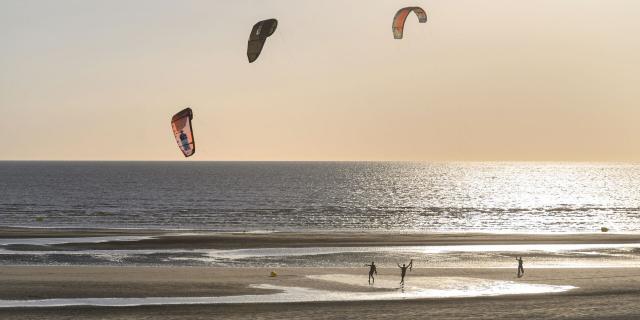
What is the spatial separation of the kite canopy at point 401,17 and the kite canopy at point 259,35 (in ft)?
24.3

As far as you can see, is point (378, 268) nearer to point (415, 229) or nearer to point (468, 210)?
point (415, 229)

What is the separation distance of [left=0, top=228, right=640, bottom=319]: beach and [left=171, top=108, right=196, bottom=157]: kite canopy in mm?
5332

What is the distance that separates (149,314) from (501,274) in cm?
1679

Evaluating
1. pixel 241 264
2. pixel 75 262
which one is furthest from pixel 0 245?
pixel 241 264

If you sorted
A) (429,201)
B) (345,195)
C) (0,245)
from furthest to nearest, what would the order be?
1. (345,195)
2. (429,201)
3. (0,245)

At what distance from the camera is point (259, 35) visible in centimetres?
3741

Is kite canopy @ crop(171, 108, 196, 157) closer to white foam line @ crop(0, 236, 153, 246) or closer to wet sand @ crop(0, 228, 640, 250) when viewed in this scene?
wet sand @ crop(0, 228, 640, 250)

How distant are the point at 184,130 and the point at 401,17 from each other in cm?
1219

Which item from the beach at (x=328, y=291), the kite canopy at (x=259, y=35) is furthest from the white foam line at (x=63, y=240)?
the kite canopy at (x=259, y=35)

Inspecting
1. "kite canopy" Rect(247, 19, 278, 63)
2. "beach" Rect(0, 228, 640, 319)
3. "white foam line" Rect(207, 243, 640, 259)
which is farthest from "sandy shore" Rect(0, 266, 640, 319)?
"kite canopy" Rect(247, 19, 278, 63)

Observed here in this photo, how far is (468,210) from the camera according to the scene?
10469 cm

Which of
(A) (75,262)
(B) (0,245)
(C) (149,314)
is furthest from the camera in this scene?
(B) (0,245)

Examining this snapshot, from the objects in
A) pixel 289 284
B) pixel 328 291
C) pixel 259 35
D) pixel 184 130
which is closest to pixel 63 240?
pixel 184 130

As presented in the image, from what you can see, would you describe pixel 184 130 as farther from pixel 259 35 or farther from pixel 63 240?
pixel 63 240
